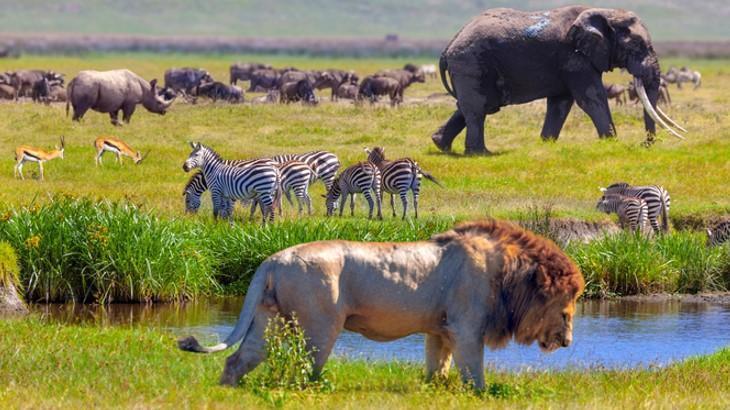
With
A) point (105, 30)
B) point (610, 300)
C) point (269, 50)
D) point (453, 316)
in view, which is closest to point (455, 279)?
point (453, 316)

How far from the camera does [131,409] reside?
33.0 feet

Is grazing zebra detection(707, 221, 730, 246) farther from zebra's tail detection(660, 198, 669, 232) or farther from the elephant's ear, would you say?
the elephant's ear

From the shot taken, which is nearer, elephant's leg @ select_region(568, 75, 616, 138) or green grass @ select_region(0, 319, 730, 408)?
green grass @ select_region(0, 319, 730, 408)

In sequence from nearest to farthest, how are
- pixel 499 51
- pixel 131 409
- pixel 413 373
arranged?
pixel 131 409 < pixel 413 373 < pixel 499 51

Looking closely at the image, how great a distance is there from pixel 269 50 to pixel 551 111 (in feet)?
404

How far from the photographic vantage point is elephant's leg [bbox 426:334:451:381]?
11664mm

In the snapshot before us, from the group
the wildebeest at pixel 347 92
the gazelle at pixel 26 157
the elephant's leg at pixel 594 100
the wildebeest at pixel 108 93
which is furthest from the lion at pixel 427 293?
the wildebeest at pixel 347 92

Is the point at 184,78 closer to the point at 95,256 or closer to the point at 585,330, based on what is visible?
the point at 95,256

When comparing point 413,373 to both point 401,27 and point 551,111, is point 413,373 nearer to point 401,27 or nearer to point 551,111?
point 551,111

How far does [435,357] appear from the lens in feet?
38.5

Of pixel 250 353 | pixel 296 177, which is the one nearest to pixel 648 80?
pixel 296 177

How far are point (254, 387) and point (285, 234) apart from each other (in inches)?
353

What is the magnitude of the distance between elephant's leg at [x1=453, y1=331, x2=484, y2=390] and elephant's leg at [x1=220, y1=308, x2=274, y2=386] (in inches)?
56.0

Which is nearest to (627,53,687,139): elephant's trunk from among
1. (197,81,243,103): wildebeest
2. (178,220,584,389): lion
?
(178,220,584,389): lion
